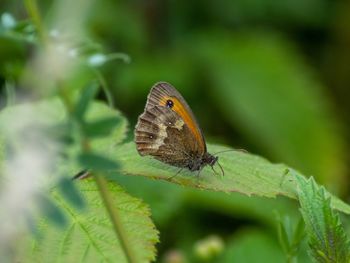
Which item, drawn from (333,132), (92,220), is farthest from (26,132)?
(333,132)

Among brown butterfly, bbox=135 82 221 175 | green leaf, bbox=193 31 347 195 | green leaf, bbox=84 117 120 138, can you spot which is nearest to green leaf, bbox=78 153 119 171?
green leaf, bbox=84 117 120 138

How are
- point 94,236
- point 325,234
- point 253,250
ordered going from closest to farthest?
point 325,234 < point 94,236 < point 253,250

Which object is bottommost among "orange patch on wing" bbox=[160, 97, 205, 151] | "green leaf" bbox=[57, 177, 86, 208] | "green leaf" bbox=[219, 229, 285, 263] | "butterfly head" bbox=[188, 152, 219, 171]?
"green leaf" bbox=[219, 229, 285, 263]

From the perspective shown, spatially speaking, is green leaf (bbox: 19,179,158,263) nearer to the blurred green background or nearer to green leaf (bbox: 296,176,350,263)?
green leaf (bbox: 296,176,350,263)

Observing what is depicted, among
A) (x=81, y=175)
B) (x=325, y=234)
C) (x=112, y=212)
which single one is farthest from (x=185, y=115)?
(x=112, y=212)

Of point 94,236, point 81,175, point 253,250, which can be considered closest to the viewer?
point 94,236

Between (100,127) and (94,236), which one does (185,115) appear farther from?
(100,127)
